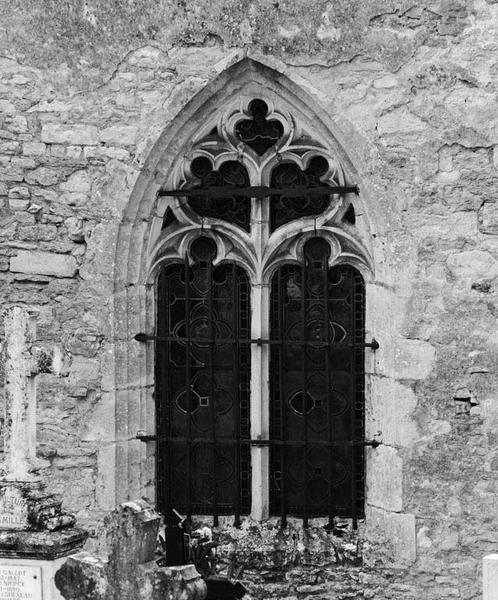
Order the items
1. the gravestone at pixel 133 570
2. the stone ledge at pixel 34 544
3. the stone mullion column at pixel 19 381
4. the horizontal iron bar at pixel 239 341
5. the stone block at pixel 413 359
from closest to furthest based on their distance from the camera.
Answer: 1. the gravestone at pixel 133 570
2. the stone ledge at pixel 34 544
3. the stone mullion column at pixel 19 381
4. the stone block at pixel 413 359
5. the horizontal iron bar at pixel 239 341

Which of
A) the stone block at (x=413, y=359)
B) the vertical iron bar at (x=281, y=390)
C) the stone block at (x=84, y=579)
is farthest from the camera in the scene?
the vertical iron bar at (x=281, y=390)

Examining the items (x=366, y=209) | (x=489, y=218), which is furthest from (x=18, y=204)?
(x=489, y=218)

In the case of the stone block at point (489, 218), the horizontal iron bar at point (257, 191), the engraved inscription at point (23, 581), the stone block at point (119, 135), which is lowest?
the engraved inscription at point (23, 581)

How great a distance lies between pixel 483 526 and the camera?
10.3 m

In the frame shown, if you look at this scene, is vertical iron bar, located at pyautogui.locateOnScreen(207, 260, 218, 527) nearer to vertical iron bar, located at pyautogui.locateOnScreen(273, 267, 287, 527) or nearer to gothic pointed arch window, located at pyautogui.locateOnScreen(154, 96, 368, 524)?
gothic pointed arch window, located at pyautogui.locateOnScreen(154, 96, 368, 524)

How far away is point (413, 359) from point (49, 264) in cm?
254

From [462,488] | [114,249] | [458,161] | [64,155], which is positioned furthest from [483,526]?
[64,155]

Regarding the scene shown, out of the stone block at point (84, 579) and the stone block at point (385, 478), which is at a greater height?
the stone block at point (385, 478)

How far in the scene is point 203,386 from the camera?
11.0 metres

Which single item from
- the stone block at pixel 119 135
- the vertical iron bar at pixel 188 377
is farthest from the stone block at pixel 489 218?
the stone block at pixel 119 135

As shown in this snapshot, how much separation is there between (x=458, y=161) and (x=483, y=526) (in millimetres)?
2371

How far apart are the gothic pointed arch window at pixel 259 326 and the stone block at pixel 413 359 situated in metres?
0.34

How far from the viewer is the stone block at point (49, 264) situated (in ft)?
35.5

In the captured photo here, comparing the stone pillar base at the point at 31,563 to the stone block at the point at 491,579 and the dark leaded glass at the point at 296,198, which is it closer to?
the stone block at the point at 491,579
